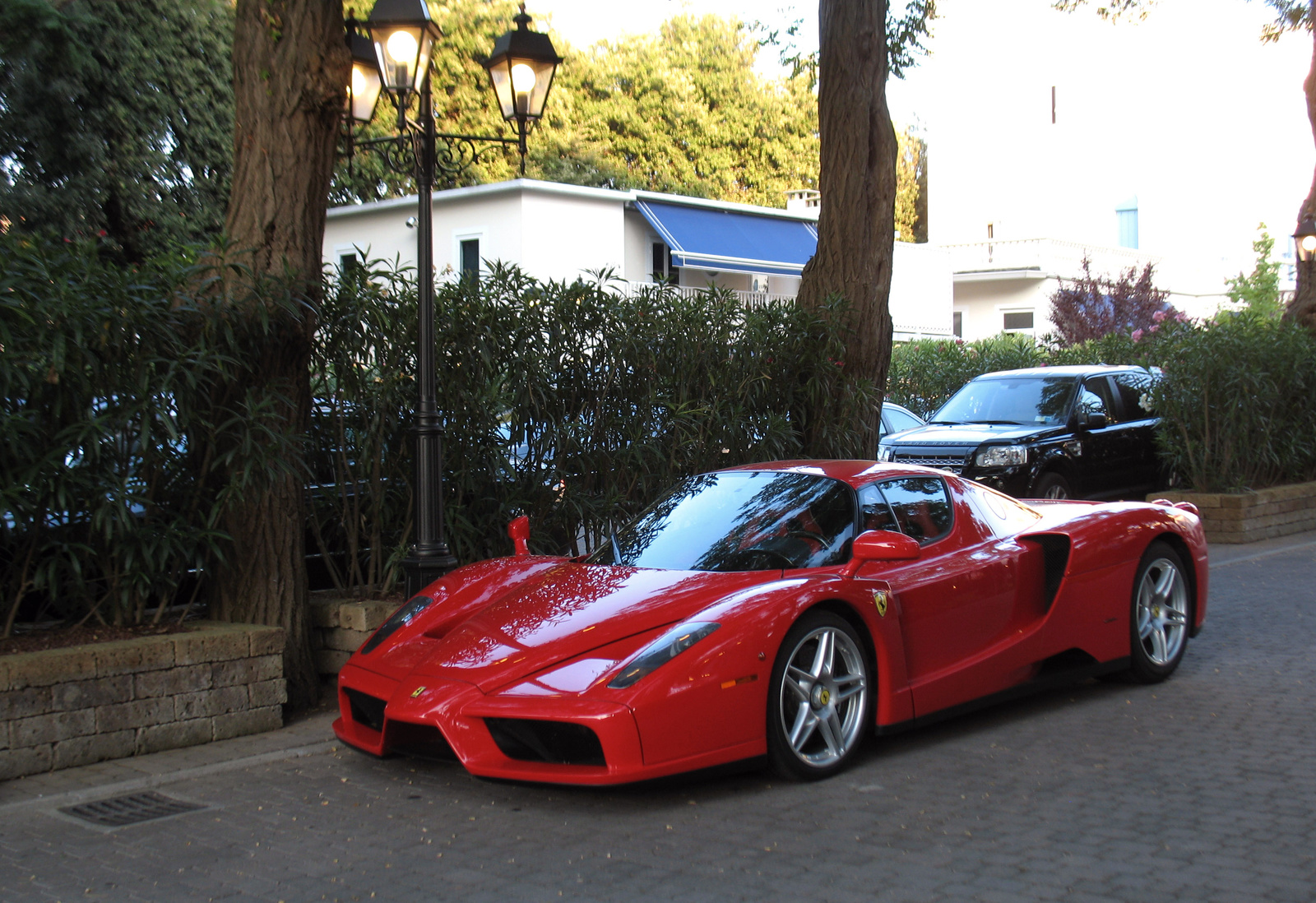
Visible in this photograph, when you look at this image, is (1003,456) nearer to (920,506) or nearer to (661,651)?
(920,506)

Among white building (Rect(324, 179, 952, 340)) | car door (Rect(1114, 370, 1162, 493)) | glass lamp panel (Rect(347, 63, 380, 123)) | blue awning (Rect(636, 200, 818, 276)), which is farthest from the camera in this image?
blue awning (Rect(636, 200, 818, 276))

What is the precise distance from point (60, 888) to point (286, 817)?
0.89 m

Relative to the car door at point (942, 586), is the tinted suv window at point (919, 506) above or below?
above

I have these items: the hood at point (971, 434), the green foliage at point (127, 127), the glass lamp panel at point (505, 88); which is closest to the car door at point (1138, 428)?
the hood at point (971, 434)

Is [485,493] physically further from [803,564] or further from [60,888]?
[60,888]

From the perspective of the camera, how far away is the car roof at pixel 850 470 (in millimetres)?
5754

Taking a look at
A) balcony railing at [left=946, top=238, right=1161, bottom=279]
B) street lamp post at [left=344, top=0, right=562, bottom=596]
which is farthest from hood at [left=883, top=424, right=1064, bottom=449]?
balcony railing at [left=946, top=238, right=1161, bottom=279]

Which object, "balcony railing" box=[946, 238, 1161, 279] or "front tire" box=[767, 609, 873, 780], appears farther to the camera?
"balcony railing" box=[946, 238, 1161, 279]

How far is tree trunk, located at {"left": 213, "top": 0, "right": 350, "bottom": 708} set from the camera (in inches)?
255

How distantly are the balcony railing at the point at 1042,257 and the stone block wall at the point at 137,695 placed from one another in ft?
121

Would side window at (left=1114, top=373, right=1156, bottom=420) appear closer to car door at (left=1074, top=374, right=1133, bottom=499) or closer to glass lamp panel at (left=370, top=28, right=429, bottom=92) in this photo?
car door at (left=1074, top=374, right=1133, bottom=499)

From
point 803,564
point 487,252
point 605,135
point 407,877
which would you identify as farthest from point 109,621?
point 605,135

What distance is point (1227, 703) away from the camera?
612cm

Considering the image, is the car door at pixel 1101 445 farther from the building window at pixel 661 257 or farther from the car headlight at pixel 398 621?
the building window at pixel 661 257
